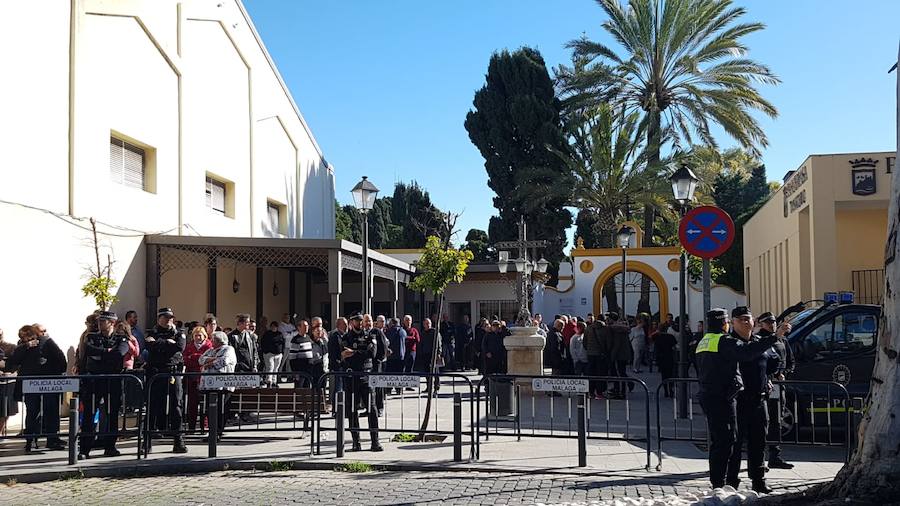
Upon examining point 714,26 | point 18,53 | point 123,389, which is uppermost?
point 714,26

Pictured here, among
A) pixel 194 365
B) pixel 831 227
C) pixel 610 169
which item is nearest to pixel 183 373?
pixel 194 365

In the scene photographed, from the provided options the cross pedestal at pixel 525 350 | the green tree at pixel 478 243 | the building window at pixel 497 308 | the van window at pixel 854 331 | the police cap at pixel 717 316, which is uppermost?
the green tree at pixel 478 243

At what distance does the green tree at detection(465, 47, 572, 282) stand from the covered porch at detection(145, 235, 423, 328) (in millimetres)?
13326

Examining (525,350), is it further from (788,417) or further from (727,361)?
(727,361)

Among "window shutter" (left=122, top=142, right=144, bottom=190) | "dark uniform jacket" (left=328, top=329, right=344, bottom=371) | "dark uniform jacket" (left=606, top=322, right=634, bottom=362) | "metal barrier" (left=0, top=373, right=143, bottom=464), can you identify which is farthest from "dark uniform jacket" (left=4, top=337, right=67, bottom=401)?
"dark uniform jacket" (left=606, top=322, right=634, bottom=362)

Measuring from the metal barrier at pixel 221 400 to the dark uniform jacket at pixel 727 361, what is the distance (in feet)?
16.0

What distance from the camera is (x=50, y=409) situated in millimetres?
10844

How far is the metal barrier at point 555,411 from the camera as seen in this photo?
378 inches

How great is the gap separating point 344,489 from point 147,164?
11.1 meters

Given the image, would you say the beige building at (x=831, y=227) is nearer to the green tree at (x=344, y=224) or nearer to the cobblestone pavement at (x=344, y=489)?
the cobblestone pavement at (x=344, y=489)

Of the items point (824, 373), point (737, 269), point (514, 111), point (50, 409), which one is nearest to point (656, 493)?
point (824, 373)

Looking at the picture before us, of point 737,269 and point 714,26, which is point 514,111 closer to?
point 714,26

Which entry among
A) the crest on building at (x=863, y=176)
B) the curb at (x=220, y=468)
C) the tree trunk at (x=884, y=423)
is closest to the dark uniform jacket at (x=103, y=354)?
the curb at (x=220, y=468)

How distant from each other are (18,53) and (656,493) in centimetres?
1157
